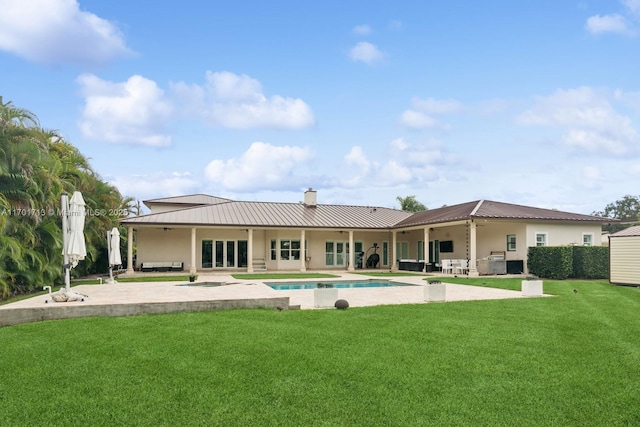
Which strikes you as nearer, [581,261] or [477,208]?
[581,261]

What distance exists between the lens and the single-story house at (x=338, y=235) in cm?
2245

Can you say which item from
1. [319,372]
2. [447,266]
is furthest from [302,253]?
[319,372]

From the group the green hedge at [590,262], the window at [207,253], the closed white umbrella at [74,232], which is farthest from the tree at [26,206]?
the green hedge at [590,262]

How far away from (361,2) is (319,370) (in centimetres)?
1423

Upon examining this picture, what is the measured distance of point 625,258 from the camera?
17.4 m

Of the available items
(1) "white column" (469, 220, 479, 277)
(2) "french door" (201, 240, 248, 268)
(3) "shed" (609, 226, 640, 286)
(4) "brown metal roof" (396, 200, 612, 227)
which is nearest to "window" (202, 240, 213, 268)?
(2) "french door" (201, 240, 248, 268)

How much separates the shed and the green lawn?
10.4 meters

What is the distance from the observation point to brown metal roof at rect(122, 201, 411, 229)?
24500 mm

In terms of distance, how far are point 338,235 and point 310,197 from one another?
419 cm

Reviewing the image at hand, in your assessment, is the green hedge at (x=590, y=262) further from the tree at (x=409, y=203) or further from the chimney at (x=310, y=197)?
the tree at (x=409, y=203)

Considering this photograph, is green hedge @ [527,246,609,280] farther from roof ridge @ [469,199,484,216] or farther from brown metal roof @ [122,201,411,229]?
brown metal roof @ [122,201,411,229]

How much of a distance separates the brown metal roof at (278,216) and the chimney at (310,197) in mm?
378

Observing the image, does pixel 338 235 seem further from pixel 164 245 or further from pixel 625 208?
pixel 625 208

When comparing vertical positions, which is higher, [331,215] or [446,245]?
[331,215]
